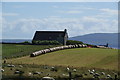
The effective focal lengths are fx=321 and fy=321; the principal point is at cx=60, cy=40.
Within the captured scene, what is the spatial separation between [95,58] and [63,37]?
33493 millimetres

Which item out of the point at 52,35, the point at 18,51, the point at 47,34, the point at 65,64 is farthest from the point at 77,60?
the point at 47,34

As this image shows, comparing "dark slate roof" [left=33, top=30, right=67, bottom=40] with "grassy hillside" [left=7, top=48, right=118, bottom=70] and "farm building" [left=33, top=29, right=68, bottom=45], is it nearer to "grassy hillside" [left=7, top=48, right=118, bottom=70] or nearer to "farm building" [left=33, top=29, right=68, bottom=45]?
"farm building" [left=33, top=29, right=68, bottom=45]

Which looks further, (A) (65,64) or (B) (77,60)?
(B) (77,60)

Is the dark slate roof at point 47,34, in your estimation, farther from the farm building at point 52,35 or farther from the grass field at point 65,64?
the grass field at point 65,64

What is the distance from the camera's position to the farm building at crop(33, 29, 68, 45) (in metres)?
69.3

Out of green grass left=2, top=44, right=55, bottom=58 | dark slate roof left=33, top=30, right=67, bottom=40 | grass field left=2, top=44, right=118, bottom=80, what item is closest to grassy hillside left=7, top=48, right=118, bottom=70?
grass field left=2, top=44, right=118, bottom=80

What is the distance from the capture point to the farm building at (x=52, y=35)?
227 ft

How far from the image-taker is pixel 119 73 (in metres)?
25.9

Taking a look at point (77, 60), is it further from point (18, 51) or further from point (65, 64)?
point (18, 51)

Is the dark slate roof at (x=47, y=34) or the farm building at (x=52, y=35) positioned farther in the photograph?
the dark slate roof at (x=47, y=34)

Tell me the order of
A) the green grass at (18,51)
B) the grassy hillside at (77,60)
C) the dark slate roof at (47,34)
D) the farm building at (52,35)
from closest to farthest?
the grassy hillside at (77,60) < the green grass at (18,51) < the farm building at (52,35) < the dark slate roof at (47,34)

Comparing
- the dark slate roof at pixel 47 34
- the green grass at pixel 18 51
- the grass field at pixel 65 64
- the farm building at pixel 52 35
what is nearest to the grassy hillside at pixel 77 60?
the grass field at pixel 65 64

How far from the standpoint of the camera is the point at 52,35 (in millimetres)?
72875

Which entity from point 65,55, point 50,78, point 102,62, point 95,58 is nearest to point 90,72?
point 50,78
